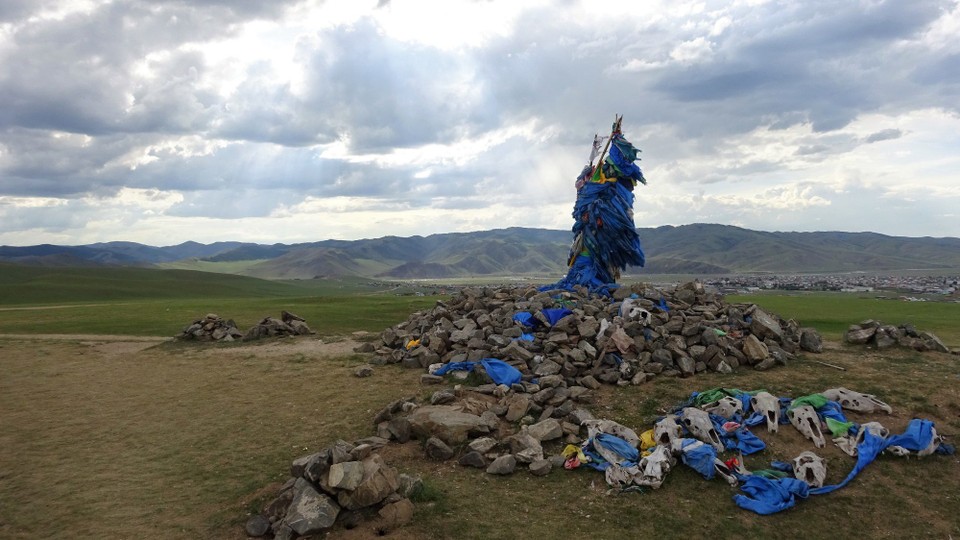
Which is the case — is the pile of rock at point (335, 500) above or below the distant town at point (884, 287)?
above

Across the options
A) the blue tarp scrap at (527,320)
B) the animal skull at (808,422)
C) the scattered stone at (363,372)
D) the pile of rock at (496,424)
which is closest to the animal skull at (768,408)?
the animal skull at (808,422)

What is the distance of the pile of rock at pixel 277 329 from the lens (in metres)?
26.5

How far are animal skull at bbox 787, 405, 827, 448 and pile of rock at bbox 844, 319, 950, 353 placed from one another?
8.96m

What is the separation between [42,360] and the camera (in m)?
22.8

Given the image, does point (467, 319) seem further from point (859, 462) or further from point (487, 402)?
point (859, 462)

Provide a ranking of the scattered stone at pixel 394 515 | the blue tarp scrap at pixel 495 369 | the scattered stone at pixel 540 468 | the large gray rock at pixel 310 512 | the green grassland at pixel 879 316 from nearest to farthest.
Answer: the large gray rock at pixel 310 512
the scattered stone at pixel 394 515
the scattered stone at pixel 540 468
the blue tarp scrap at pixel 495 369
the green grassland at pixel 879 316

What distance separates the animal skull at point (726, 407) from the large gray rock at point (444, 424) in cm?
533

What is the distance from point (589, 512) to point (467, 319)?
11.6m

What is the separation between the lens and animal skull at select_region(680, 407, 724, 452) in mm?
10977

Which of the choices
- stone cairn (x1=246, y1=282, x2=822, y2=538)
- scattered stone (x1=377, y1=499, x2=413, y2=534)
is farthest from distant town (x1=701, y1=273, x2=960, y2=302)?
scattered stone (x1=377, y1=499, x2=413, y2=534)

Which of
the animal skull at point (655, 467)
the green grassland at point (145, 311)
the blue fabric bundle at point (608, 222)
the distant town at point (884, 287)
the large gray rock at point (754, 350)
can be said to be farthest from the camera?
the distant town at point (884, 287)

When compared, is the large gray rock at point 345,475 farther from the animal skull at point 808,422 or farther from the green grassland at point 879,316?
the green grassland at point 879,316

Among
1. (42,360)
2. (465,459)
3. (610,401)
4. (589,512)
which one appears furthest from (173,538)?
(42,360)

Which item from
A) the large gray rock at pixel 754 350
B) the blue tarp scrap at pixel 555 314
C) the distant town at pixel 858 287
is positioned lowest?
the distant town at pixel 858 287
